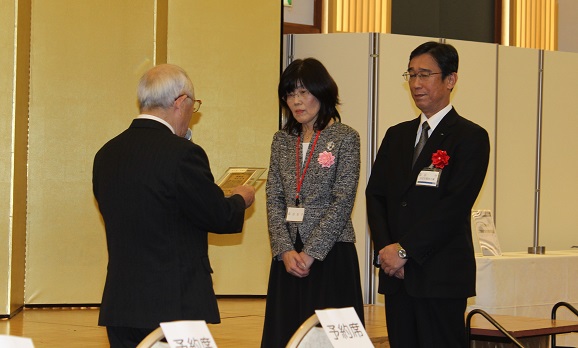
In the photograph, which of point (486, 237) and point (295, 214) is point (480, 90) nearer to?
point (486, 237)

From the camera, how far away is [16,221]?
569 centimetres

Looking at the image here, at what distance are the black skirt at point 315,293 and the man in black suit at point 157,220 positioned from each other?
771 millimetres

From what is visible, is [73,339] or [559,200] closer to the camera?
[73,339]

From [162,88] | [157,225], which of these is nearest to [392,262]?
[157,225]

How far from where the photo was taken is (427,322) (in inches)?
122

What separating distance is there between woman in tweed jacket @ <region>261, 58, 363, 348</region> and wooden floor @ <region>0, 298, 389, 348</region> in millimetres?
1257

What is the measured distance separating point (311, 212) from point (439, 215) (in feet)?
1.77

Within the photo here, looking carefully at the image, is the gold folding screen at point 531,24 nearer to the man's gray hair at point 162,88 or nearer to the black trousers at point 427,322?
the black trousers at point 427,322

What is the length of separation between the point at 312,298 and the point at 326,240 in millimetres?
235

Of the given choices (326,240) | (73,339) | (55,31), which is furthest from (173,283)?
(55,31)

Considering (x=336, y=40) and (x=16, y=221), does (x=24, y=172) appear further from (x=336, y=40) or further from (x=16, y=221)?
(x=336, y=40)

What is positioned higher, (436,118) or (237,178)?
(436,118)

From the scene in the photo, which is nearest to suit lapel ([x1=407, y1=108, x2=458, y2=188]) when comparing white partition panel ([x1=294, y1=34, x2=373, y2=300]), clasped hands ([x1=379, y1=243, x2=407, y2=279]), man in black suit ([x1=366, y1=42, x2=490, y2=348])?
man in black suit ([x1=366, y1=42, x2=490, y2=348])

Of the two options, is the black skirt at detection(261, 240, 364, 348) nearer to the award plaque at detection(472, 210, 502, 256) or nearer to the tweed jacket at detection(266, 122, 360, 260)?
the tweed jacket at detection(266, 122, 360, 260)
